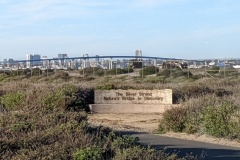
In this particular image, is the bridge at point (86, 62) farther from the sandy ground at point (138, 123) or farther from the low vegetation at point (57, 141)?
the low vegetation at point (57, 141)

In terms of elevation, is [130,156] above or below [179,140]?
above

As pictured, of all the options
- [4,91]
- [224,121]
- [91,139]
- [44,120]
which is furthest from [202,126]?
[4,91]

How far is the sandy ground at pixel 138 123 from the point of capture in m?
20.9

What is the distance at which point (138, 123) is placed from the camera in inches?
1182

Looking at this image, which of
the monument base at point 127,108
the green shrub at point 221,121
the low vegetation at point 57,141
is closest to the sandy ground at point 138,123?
the green shrub at point 221,121

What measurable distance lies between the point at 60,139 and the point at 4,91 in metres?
26.8

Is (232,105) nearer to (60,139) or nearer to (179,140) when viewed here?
(179,140)

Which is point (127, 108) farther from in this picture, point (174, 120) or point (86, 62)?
point (86, 62)

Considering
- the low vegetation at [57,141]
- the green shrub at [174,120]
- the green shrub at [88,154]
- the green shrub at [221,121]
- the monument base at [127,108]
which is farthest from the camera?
the monument base at [127,108]

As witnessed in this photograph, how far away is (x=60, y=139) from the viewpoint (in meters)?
11.4

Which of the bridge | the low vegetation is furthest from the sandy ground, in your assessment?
the bridge

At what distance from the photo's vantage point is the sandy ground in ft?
68.4

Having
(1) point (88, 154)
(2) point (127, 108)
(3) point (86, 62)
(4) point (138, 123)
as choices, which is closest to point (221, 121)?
(4) point (138, 123)

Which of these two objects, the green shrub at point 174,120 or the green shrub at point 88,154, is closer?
the green shrub at point 88,154
